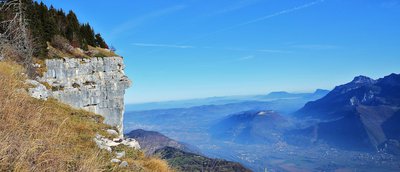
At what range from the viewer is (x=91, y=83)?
1326 inches

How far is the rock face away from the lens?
3019cm

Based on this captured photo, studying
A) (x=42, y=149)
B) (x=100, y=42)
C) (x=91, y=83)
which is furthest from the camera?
(x=100, y=42)

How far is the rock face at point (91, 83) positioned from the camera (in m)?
30.2

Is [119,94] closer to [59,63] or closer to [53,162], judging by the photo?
[59,63]

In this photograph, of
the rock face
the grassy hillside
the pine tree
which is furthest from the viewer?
the pine tree

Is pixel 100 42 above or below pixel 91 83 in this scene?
above

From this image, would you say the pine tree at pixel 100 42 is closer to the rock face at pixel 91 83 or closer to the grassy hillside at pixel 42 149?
the rock face at pixel 91 83

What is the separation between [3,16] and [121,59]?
35.8 ft

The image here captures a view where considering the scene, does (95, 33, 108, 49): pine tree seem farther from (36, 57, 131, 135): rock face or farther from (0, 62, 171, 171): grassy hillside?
(0, 62, 171, 171): grassy hillside

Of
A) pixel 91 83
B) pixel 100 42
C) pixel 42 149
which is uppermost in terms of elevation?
pixel 100 42

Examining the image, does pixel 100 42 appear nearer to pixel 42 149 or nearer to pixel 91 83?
pixel 91 83

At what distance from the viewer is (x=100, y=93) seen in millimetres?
34406

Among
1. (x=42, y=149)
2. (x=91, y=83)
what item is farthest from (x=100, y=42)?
(x=42, y=149)

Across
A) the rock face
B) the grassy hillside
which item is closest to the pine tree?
the rock face
